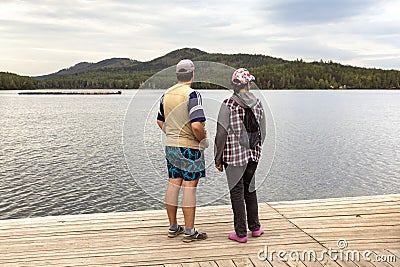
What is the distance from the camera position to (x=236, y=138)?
383 centimetres

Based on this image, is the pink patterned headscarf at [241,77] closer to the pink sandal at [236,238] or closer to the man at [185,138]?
the man at [185,138]

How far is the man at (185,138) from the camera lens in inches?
144

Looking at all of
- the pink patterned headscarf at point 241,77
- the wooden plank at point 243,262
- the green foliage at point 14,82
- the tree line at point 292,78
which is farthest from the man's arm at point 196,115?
the green foliage at point 14,82

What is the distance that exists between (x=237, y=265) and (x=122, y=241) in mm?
1106

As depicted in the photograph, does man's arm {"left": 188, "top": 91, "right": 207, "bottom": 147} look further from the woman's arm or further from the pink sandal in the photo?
the pink sandal

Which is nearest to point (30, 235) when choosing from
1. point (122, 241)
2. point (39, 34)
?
point (122, 241)

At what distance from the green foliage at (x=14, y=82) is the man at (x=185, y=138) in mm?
111372

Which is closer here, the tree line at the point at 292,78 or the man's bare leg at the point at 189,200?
the man's bare leg at the point at 189,200

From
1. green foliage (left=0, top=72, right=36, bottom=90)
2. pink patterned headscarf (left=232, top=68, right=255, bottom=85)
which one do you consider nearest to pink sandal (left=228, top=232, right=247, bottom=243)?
pink patterned headscarf (left=232, top=68, right=255, bottom=85)

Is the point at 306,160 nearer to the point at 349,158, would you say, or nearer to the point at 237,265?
the point at 349,158

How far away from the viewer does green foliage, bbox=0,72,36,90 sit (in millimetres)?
107688

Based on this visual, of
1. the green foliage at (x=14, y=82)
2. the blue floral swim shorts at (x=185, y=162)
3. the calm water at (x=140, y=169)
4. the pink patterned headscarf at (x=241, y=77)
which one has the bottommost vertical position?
the calm water at (x=140, y=169)

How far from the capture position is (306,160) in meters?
16.7

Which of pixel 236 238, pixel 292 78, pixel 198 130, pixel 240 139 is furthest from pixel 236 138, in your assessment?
pixel 292 78
